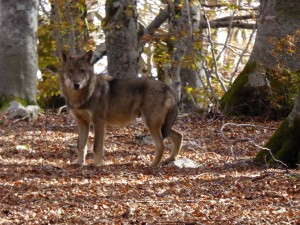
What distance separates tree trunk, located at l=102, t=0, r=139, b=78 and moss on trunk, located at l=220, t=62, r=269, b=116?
241 cm

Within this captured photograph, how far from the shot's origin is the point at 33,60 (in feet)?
55.6

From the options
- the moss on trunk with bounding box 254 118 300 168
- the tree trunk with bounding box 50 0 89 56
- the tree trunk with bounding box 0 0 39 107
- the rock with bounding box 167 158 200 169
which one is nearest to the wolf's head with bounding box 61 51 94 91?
the rock with bounding box 167 158 200 169

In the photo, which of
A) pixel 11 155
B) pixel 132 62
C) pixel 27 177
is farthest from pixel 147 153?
pixel 132 62

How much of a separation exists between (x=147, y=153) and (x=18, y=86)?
17.3 feet

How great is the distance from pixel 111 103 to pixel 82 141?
79 cm

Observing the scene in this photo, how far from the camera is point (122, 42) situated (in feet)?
55.0

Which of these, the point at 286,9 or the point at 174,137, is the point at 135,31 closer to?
the point at 286,9

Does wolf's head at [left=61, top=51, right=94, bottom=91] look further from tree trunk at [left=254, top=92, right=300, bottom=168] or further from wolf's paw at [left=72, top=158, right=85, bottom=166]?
tree trunk at [left=254, top=92, right=300, bottom=168]

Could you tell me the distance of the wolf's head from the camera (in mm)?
11375

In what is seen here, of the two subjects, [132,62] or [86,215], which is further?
[132,62]

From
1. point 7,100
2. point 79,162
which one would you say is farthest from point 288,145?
point 7,100

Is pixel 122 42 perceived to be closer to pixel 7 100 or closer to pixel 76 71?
pixel 7 100

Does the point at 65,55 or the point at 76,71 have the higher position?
the point at 65,55

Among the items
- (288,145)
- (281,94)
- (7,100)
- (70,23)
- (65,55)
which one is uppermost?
(65,55)
